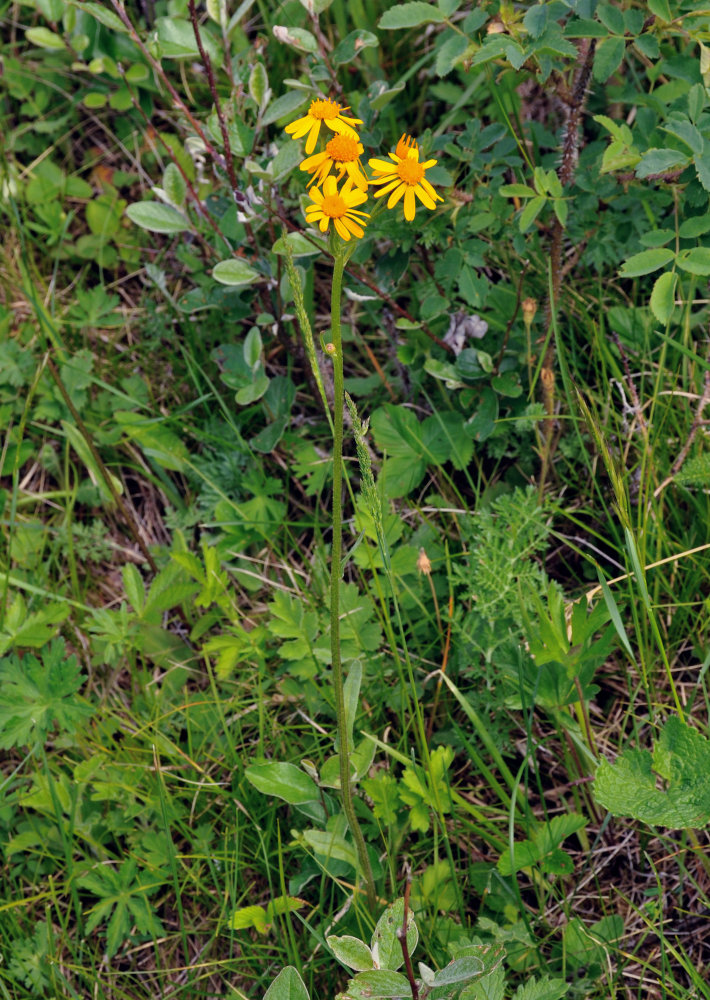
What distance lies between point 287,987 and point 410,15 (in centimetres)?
→ 209

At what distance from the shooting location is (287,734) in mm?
2256

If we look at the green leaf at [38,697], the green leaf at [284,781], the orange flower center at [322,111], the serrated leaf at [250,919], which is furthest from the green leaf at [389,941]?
the orange flower center at [322,111]

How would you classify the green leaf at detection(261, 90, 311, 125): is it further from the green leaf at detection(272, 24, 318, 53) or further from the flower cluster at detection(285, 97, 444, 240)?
the flower cluster at detection(285, 97, 444, 240)

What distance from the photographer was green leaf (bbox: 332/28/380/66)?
2.23 meters

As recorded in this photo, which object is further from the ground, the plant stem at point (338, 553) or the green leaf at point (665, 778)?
the plant stem at point (338, 553)

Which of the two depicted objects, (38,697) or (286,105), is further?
(286,105)

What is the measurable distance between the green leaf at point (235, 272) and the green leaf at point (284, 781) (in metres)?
1.28

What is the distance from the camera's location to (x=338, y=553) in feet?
4.56

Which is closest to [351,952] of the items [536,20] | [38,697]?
[38,697]

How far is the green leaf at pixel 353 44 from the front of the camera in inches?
87.8

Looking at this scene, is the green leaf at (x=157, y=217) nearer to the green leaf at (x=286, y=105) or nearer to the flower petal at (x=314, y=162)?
the green leaf at (x=286, y=105)

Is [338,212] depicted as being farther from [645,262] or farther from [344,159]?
[645,262]

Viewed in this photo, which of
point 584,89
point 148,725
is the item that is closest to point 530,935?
point 148,725

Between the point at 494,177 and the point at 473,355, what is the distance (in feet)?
1.52
